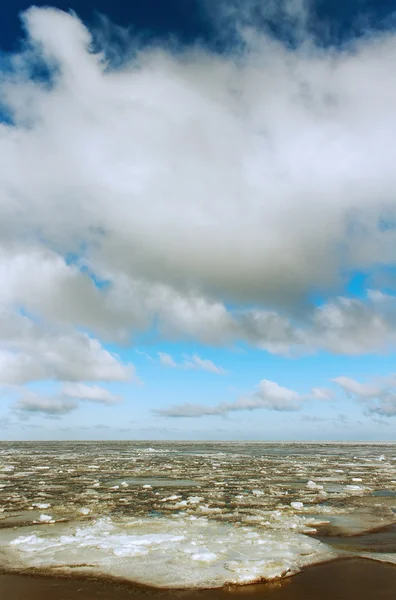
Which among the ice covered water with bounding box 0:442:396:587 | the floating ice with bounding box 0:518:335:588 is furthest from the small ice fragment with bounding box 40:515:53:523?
the floating ice with bounding box 0:518:335:588

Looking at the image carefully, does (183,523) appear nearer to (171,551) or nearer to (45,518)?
(171,551)

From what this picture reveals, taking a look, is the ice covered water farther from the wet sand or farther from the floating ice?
the wet sand

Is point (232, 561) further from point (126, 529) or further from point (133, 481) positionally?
point (133, 481)

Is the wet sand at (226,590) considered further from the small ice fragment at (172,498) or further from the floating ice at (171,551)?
the small ice fragment at (172,498)

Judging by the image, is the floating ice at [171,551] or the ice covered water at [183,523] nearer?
the floating ice at [171,551]

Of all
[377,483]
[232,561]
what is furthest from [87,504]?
[377,483]

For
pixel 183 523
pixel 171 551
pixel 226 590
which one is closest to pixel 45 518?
pixel 183 523

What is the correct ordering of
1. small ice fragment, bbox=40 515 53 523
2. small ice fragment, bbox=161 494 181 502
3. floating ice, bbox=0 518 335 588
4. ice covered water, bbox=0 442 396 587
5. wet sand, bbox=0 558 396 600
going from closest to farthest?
wet sand, bbox=0 558 396 600
floating ice, bbox=0 518 335 588
ice covered water, bbox=0 442 396 587
small ice fragment, bbox=40 515 53 523
small ice fragment, bbox=161 494 181 502

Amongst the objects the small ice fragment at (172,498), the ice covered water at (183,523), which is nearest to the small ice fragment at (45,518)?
the ice covered water at (183,523)
